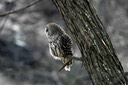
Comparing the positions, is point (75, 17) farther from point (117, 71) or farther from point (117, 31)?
point (117, 31)

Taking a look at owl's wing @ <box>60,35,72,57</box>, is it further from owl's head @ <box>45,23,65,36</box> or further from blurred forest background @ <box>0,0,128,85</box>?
blurred forest background @ <box>0,0,128,85</box>

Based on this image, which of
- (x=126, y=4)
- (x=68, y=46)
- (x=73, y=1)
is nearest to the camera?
(x=73, y=1)

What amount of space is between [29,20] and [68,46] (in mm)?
7746

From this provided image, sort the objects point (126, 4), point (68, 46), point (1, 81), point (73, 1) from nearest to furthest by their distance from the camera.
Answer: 1. point (73, 1)
2. point (68, 46)
3. point (1, 81)
4. point (126, 4)

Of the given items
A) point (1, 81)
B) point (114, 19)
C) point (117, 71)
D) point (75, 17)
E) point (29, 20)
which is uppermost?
point (29, 20)

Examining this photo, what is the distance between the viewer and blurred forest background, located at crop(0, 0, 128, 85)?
426 inches

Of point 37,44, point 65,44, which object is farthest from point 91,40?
point 37,44

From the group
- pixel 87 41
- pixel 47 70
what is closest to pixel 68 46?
pixel 87 41

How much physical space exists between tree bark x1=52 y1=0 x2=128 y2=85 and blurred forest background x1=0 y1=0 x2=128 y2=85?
6313mm

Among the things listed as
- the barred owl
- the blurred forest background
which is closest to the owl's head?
the barred owl

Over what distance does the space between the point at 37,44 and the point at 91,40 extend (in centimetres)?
831

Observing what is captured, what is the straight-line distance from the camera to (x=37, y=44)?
12172 millimetres

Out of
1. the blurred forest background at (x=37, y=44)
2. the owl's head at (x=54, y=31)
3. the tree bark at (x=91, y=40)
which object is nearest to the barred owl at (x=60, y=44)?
the owl's head at (x=54, y=31)

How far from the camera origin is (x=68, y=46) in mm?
4477
